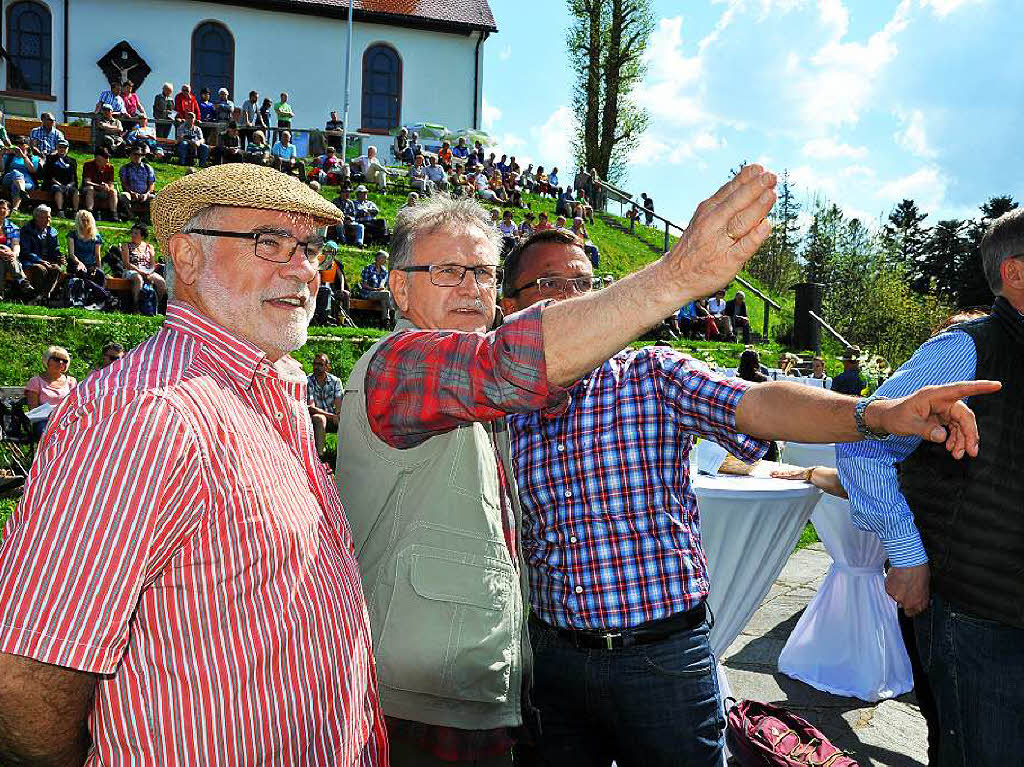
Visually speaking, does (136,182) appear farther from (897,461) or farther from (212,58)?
(897,461)

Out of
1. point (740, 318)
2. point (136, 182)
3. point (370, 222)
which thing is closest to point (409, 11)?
point (370, 222)

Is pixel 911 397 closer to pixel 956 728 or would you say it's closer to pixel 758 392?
pixel 758 392

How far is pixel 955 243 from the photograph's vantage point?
64.2m

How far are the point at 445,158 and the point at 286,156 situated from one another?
624cm

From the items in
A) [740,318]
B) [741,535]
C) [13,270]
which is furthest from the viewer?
[740,318]

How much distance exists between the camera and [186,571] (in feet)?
4.35

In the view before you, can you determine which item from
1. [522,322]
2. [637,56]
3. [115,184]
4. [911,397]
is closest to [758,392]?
[911,397]

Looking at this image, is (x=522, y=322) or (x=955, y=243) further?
(x=955, y=243)

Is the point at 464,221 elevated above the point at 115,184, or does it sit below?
below

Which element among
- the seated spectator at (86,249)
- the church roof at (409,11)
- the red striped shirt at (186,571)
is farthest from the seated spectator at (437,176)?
the red striped shirt at (186,571)

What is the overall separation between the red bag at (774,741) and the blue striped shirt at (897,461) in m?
1.12

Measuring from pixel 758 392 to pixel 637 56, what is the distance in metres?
41.4

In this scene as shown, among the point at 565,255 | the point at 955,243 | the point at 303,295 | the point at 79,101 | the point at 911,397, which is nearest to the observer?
the point at 303,295

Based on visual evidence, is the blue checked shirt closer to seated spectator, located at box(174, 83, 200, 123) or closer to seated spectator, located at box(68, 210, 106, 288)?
seated spectator, located at box(68, 210, 106, 288)
